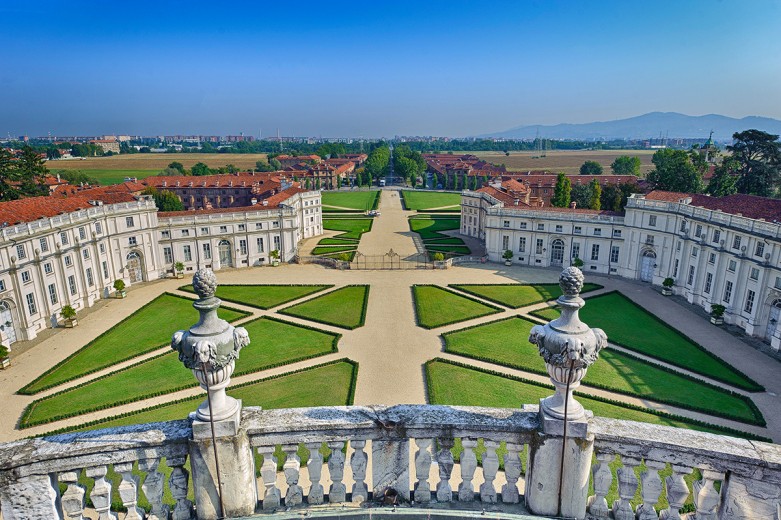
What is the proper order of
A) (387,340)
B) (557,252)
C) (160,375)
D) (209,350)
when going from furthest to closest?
(557,252) < (387,340) < (160,375) < (209,350)

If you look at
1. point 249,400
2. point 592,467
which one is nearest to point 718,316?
point 249,400

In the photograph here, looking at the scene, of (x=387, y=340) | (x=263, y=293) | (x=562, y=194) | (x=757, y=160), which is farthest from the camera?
(x=562, y=194)

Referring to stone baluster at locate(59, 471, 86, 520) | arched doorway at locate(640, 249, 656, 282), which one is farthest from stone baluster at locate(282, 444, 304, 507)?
arched doorway at locate(640, 249, 656, 282)

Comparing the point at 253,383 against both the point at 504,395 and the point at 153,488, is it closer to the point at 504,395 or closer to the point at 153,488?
the point at 504,395

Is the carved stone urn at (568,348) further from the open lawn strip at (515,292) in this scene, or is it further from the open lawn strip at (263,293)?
the open lawn strip at (263,293)

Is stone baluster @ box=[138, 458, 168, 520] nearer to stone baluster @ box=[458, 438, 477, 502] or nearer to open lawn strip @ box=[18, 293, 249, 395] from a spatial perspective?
stone baluster @ box=[458, 438, 477, 502]

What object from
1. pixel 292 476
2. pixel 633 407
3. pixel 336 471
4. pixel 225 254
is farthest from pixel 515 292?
pixel 292 476

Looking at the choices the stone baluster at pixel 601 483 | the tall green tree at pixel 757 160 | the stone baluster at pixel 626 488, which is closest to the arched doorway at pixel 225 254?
the stone baluster at pixel 601 483
